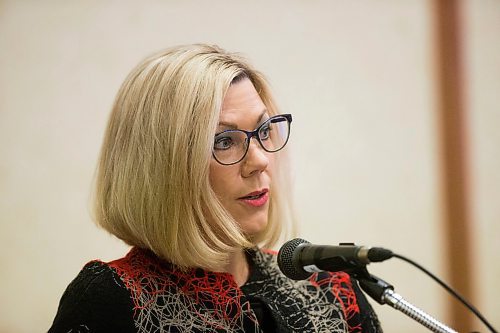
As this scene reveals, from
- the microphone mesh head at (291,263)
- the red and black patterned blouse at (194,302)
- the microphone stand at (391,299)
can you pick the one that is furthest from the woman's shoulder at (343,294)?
the microphone stand at (391,299)

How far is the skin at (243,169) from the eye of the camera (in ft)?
4.12

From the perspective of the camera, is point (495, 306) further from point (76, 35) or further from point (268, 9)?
point (76, 35)

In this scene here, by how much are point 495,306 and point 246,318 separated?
1.11m

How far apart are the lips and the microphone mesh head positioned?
0.30 metres

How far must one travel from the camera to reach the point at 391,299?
0.84 metres

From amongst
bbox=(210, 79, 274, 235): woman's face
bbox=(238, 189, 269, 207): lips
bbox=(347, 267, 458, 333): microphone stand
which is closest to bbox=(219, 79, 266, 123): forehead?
bbox=(210, 79, 274, 235): woman's face

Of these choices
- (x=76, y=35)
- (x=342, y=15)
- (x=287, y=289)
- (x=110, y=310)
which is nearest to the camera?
(x=110, y=310)

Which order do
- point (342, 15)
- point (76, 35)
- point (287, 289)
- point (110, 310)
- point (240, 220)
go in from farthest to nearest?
point (342, 15) < point (76, 35) < point (287, 289) < point (240, 220) < point (110, 310)

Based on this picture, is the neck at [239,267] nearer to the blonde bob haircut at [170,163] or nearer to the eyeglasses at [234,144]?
the blonde bob haircut at [170,163]

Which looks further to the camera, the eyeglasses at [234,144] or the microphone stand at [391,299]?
the eyeglasses at [234,144]

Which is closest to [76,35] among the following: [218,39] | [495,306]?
[218,39]

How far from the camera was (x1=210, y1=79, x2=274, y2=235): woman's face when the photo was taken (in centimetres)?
126

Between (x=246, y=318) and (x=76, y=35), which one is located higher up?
(x=76, y=35)

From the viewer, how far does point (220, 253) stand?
1.26 metres
